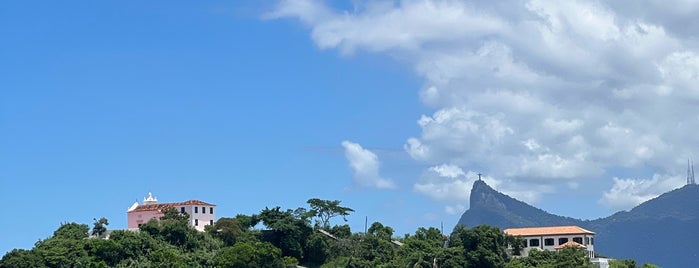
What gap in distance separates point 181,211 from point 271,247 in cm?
1189

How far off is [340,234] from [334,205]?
3.37m

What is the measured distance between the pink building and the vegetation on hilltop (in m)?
2.38

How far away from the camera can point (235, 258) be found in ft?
220

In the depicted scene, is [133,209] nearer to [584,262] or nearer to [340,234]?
[340,234]

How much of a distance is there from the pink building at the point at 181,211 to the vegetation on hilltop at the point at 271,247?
7.80ft

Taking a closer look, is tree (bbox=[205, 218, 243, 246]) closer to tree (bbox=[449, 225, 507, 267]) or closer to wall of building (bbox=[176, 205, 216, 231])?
wall of building (bbox=[176, 205, 216, 231])

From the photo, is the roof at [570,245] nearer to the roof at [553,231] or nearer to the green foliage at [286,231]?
the roof at [553,231]

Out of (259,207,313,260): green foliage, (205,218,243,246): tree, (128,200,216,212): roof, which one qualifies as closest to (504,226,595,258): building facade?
(259,207,313,260): green foliage

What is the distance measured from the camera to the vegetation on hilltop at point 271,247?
66.2 meters

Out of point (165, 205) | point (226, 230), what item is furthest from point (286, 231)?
point (165, 205)

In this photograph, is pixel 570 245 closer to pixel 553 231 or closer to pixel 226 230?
pixel 553 231

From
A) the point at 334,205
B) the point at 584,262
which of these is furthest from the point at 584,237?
the point at 334,205

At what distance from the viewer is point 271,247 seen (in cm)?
6988

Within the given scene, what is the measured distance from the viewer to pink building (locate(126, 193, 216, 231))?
78.5 metres
